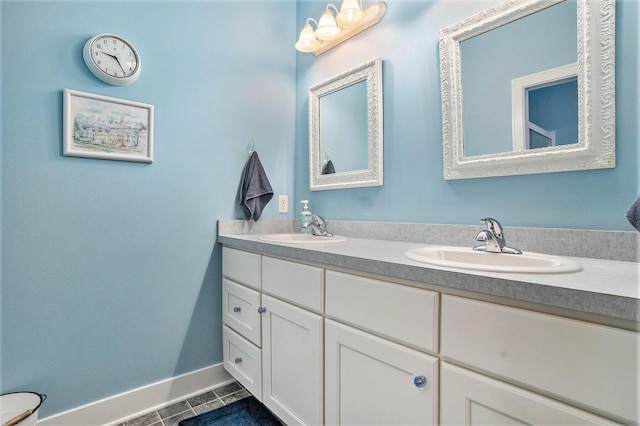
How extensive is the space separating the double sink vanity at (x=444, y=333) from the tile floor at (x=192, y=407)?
0.31 meters

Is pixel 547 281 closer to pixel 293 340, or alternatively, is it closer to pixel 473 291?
pixel 473 291

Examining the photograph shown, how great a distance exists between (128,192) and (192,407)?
113 cm

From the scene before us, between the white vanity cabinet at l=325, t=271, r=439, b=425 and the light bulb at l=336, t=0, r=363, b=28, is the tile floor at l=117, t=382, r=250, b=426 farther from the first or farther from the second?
the light bulb at l=336, t=0, r=363, b=28

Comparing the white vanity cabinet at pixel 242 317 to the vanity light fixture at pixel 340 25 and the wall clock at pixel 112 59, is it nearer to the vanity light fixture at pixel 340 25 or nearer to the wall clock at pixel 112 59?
the wall clock at pixel 112 59

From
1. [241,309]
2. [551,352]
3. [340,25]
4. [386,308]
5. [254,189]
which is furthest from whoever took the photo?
[254,189]

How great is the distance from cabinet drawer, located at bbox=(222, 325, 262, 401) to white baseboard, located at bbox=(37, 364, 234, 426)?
118mm

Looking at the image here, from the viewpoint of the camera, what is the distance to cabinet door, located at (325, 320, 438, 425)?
82cm

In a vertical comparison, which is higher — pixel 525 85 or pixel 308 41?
pixel 308 41

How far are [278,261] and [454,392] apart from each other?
800 millimetres

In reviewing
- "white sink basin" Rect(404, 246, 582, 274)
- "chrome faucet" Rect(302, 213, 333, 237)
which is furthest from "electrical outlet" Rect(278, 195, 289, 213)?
"white sink basin" Rect(404, 246, 582, 274)

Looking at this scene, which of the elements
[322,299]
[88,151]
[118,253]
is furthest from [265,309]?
[88,151]

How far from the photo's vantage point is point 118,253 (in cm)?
149

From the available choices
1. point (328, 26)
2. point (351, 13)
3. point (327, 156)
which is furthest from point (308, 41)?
point (327, 156)

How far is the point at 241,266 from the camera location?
5.26ft
